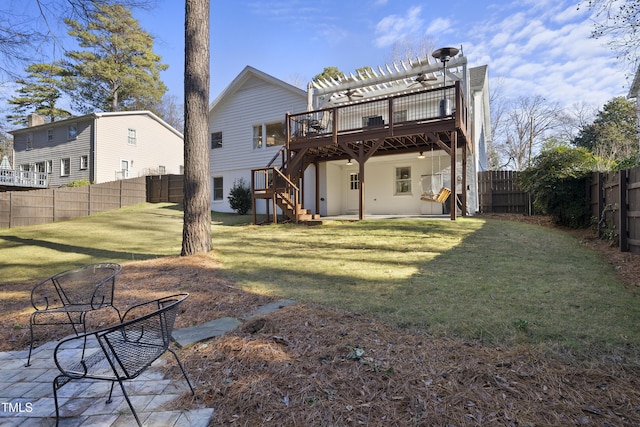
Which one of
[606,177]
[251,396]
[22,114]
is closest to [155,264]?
[251,396]

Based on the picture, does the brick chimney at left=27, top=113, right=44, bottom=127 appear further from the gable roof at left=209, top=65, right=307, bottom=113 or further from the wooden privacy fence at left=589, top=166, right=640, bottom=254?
the wooden privacy fence at left=589, top=166, right=640, bottom=254

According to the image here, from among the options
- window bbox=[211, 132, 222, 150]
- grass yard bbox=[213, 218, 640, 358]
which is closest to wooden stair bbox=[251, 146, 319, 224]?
grass yard bbox=[213, 218, 640, 358]

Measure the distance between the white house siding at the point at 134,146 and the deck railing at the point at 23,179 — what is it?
12.7 ft

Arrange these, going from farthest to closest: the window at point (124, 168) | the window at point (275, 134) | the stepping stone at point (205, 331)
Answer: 1. the window at point (124, 168)
2. the window at point (275, 134)
3. the stepping stone at point (205, 331)

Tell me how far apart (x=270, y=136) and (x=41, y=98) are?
26.1 metres

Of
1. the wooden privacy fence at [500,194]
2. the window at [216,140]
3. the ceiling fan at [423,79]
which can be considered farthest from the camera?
the window at [216,140]

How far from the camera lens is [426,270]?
5.85 metres

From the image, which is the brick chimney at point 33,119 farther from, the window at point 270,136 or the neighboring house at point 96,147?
the window at point 270,136

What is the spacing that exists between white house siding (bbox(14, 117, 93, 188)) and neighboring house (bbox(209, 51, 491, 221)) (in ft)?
38.1

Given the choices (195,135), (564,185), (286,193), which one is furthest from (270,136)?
(564,185)

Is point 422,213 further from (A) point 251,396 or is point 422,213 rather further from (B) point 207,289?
(A) point 251,396

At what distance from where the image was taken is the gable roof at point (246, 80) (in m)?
16.4

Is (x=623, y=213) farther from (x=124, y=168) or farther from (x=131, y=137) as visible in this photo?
(x=131, y=137)

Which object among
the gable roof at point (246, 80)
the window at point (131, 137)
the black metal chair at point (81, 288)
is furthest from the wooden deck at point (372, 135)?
the window at point (131, 137)
